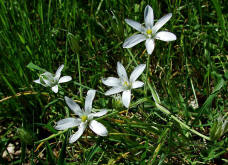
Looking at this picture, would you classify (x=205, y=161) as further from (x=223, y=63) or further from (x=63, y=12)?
(x=63, y=12)

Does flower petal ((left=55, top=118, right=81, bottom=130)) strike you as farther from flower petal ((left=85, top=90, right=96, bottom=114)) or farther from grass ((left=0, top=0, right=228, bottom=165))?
grass ((left=0, top=0, right=228, bottom=165))

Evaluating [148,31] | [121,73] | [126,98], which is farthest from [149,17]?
[126,98]

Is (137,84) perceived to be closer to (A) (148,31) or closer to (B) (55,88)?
(A) (148,31)

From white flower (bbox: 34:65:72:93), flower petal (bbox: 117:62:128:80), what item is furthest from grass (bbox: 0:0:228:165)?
flower petal (bbox: 117:62:128:80)

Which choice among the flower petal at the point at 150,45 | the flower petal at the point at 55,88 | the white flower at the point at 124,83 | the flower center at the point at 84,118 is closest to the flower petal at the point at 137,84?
the white flower at the point at 124,83

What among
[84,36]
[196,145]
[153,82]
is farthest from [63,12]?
[196,145]

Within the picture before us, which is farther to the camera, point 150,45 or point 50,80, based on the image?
point 50,80

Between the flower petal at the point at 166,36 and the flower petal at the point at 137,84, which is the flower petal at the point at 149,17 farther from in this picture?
the flower petal at the point at 137,84
